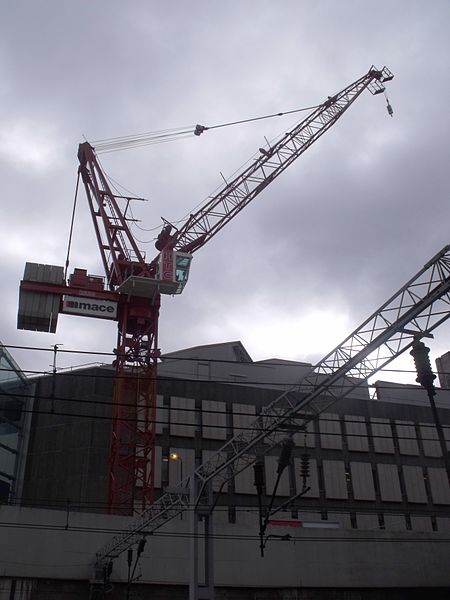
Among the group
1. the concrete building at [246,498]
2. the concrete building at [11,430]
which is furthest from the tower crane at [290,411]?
Answer: the concrete building at [11,430]

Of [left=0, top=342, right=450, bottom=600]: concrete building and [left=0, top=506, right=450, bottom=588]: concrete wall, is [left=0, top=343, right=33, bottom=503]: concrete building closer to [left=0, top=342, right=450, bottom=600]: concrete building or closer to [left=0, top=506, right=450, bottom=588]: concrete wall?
[left=0, top=342, right=450, bottom=600]: concrete building

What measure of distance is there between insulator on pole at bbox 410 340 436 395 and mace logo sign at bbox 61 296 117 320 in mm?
43236

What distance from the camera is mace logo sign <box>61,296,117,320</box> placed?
52.8m

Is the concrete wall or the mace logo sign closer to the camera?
the concrete wall

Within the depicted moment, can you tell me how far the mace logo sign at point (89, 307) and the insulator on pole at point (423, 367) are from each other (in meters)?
43.2

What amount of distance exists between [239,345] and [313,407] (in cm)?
4726

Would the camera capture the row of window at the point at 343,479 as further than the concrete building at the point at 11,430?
Yes

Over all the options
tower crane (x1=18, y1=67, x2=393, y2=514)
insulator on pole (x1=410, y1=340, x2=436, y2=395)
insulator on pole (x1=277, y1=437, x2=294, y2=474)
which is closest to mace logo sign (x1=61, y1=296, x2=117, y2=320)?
tower crane (x1=18, y1=67, x2=393, y2=514)

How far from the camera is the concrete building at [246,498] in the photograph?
125 ft

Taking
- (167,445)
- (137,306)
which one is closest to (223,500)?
(167,445)

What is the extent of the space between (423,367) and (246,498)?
166ft

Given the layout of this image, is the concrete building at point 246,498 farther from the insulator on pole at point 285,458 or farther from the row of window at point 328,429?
the insulator on pole at point 285,458

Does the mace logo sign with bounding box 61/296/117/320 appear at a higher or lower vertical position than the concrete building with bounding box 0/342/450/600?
higher

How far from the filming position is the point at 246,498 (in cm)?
6025
